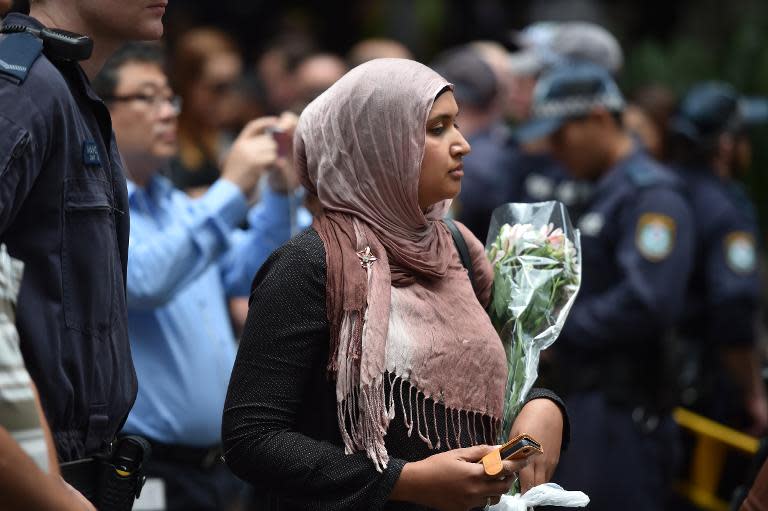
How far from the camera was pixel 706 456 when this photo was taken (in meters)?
5.76

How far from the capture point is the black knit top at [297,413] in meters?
2.58

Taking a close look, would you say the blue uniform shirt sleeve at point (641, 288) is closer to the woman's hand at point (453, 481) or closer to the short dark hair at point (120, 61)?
the short dark hair at point (120, 61)

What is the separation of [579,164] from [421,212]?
8.79 ft

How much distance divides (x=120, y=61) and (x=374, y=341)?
2105 mm

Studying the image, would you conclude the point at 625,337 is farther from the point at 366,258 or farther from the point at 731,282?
the point at 366,258

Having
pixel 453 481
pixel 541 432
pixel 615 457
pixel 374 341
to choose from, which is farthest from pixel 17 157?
pixel 615 457

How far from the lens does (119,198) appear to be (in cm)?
259

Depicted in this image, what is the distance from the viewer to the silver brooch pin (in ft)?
8.75

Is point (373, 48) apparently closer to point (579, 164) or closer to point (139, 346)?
point (579, 164)

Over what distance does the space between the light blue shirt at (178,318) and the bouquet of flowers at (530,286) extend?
3.98 feet

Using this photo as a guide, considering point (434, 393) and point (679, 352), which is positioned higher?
point (434, 393)

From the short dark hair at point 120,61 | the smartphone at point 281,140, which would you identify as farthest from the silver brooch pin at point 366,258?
the short dark hair at point 120,61

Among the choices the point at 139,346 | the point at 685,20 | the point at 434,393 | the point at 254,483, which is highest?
the point at 434,393

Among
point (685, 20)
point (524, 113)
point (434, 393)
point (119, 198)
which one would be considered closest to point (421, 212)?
point (434, 393)
